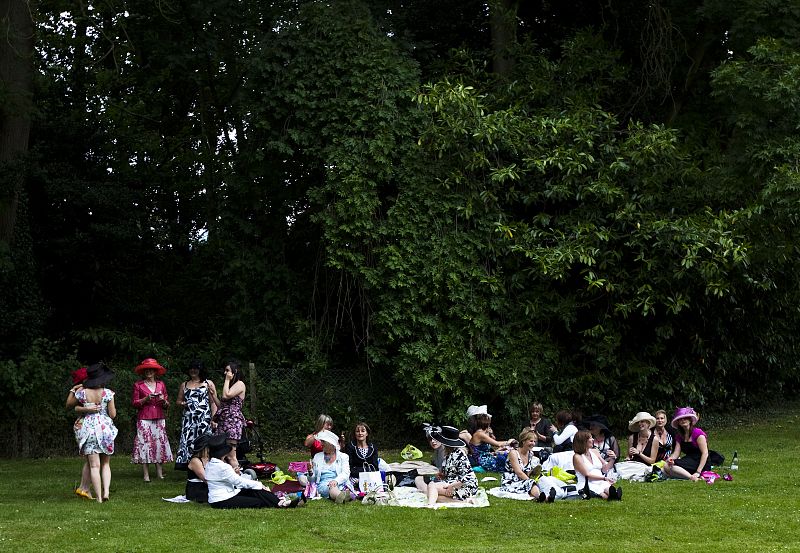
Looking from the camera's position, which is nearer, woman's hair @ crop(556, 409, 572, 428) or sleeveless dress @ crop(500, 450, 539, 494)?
sleeveless dress @ crop(500, 450, 539, 494)

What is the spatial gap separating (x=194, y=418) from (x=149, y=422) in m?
0.72

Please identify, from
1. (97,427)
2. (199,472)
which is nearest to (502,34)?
(199,472)

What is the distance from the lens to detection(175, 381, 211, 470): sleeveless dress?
44.1 feet

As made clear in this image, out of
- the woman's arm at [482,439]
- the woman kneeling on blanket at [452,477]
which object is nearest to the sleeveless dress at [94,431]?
the woman kneeling on blanket at [452,477]

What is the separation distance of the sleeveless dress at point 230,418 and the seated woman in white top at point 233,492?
2.05 metres

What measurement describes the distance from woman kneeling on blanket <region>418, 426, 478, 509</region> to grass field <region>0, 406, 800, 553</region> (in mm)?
349

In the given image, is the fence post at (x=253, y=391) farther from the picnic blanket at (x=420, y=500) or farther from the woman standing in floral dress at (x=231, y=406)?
the picnic blanket at (x=420, y=500)

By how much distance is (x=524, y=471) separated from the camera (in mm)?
12594

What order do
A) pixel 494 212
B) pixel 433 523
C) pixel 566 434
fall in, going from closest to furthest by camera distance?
pixel 433 523
pixel 566 434
pixel 494 212

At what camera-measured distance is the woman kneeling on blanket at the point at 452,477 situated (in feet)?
36.8

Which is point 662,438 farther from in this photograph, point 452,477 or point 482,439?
point 452,477

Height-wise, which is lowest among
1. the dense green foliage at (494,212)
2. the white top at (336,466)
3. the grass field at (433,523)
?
the grass field at (433,523)

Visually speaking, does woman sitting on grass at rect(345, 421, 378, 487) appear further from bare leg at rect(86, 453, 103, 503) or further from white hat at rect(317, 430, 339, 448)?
bare leg at rect(86, 453, 103, 503)

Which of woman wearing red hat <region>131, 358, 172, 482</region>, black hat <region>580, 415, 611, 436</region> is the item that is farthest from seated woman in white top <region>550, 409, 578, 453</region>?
woman wearing red hat <region>131, 358, 172, 482</region>
